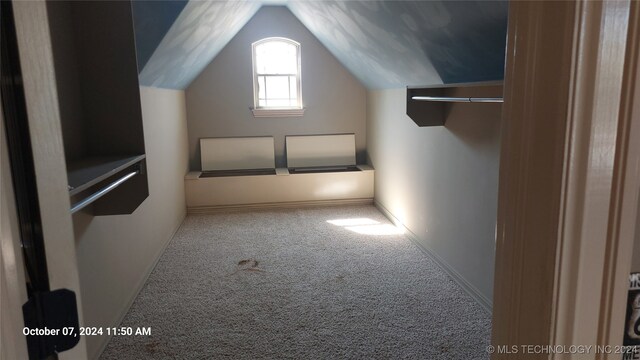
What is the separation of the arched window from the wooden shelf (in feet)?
10.3

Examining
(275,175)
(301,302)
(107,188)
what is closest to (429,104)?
(301,302)

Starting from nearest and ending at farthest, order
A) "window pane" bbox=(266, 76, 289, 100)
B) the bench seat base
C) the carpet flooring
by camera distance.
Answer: the carpet flooring < the bench seat base < "window pane" bbox=(266, 76, 289, 100)

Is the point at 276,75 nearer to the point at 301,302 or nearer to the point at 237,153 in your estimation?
the point at 237,153

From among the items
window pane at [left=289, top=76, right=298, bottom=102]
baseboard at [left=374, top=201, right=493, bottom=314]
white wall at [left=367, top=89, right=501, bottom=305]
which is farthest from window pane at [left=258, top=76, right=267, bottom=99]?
baseboard at [left=374, top=201, right=493, bottom=314]

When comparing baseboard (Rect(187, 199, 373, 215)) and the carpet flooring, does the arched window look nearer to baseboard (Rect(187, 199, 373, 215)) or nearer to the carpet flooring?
baseboard (Rect(187, 199, 373, 215))

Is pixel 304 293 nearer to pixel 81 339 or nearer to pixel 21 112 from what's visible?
pixel 81 339

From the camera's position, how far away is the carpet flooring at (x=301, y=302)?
2.16 m

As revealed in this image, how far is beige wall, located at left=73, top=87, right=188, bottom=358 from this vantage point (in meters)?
2.03

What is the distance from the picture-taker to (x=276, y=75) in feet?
16.7

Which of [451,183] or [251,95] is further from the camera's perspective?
[251,95]

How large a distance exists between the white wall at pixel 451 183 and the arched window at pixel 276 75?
4.21ft

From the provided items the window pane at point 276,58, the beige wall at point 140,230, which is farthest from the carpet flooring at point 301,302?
the window pane at point 276,58

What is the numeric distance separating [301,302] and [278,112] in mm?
2869

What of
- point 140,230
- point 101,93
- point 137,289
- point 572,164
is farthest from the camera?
point 140,230
